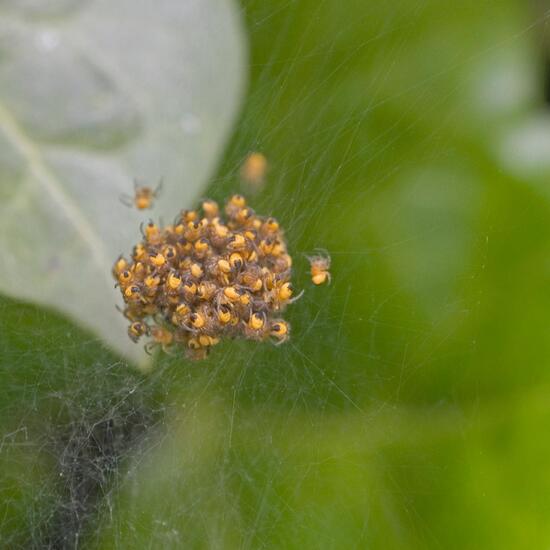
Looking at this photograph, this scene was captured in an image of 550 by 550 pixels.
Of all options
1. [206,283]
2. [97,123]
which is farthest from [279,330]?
[97,123]

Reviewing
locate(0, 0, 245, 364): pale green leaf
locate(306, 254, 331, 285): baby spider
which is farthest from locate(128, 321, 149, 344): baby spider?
locate(306, 254, 331, 285): baby spider

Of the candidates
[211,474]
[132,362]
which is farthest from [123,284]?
[211,474]

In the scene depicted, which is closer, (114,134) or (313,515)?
(313,515)

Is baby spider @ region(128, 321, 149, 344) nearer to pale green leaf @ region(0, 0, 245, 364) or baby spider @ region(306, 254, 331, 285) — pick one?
pale green leaf @ region(0, 0, 245, 364)

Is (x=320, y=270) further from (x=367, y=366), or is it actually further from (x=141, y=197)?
(x=141, y=197)

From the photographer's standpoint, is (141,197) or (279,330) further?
Answer: (141,197)

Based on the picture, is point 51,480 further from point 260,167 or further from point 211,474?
point 260,167

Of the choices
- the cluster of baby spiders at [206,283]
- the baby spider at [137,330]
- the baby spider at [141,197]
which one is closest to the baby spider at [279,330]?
the cluster of baby spiders at [206,283]
